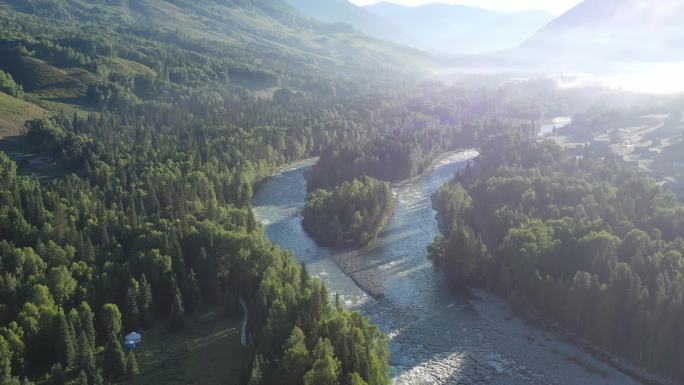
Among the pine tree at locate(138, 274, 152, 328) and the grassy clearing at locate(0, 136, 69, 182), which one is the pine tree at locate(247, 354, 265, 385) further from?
the grassy clearing at locate(0, 136, 69, 182)

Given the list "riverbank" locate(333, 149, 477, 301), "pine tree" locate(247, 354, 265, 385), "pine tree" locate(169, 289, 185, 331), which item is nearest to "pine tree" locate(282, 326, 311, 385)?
"pine tree" locate(247, 354, 265, 385)

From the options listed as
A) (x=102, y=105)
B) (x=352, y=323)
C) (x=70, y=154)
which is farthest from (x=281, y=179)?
(x=352, y=323)

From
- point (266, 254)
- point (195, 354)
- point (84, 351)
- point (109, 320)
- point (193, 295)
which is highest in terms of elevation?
point (266, 254)

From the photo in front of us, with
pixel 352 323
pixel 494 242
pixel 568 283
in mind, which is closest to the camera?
pixel 352 323

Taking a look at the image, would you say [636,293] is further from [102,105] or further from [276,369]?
[102,105]

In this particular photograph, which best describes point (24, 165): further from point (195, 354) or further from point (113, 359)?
point (113, 359)

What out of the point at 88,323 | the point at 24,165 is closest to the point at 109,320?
the point at 88,323

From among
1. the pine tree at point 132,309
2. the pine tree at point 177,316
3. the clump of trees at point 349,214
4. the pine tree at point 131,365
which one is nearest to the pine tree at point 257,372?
the pine tree at point 131,365
